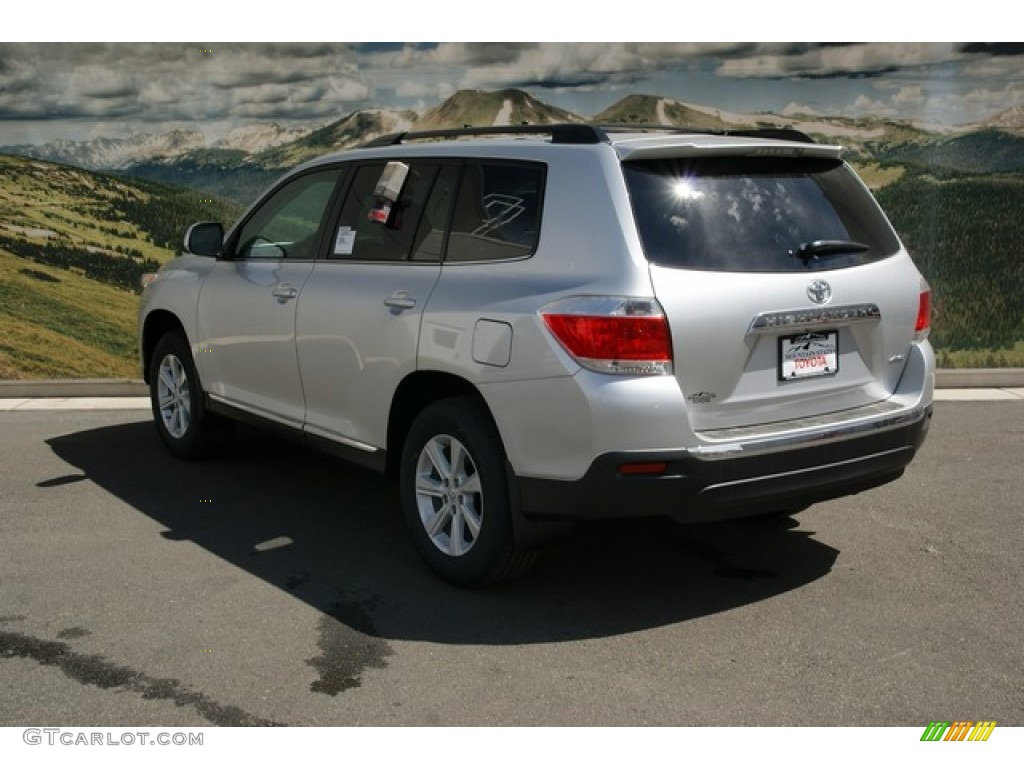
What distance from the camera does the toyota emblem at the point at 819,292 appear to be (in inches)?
185

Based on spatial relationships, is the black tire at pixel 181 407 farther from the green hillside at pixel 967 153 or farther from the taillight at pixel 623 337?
the green hillside at pixel 967 153

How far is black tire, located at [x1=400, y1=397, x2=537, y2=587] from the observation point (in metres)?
4.79

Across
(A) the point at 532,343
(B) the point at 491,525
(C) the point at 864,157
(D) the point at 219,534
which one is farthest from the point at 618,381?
(C) the point at 864,157

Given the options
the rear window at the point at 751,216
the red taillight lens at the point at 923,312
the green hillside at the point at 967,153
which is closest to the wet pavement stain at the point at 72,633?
the rear window at the point at 751,216

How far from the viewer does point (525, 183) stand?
4.94 m

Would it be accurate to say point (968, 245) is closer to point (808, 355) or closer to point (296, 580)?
point (808, 355)

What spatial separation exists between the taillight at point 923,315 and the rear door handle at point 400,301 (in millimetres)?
2059

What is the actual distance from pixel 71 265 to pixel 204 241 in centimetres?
381

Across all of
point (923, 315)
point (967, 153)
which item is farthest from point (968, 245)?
point (923, 315)

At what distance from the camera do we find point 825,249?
4820 mm

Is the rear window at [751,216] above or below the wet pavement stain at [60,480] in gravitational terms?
above

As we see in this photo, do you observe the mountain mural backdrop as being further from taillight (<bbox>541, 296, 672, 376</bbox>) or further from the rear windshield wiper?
taillight (<bbox>541, 296, 672, 376</bbox>)
